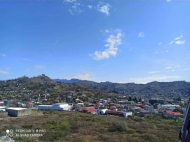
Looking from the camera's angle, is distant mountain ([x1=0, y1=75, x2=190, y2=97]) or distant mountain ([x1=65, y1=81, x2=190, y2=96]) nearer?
distant mountain ([x1=0, y1=75, x2=190, y2=97])

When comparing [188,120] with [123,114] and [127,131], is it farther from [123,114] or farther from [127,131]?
[123,114]

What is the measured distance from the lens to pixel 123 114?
3231cm

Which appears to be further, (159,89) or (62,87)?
(159,89)

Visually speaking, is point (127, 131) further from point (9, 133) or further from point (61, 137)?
point (9, 133)

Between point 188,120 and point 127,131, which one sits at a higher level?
point 188,120

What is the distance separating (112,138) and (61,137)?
4.57m

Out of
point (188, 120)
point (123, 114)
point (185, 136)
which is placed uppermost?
point (188, 120)

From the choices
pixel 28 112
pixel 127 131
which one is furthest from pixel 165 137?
pixel 28 112

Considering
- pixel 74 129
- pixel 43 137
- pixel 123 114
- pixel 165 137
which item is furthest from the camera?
pixel 123 114

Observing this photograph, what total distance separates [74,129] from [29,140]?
5885 millimetres

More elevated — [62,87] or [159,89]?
[62,87]

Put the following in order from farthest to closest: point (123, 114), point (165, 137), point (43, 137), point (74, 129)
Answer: point (123, 114) < point (74, 129) < point (165, 137) < point (43, 137)

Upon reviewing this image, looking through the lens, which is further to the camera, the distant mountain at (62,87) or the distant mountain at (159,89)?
the distant mountain at (159,89)

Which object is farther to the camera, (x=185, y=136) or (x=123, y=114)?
(x=123, y=114)
